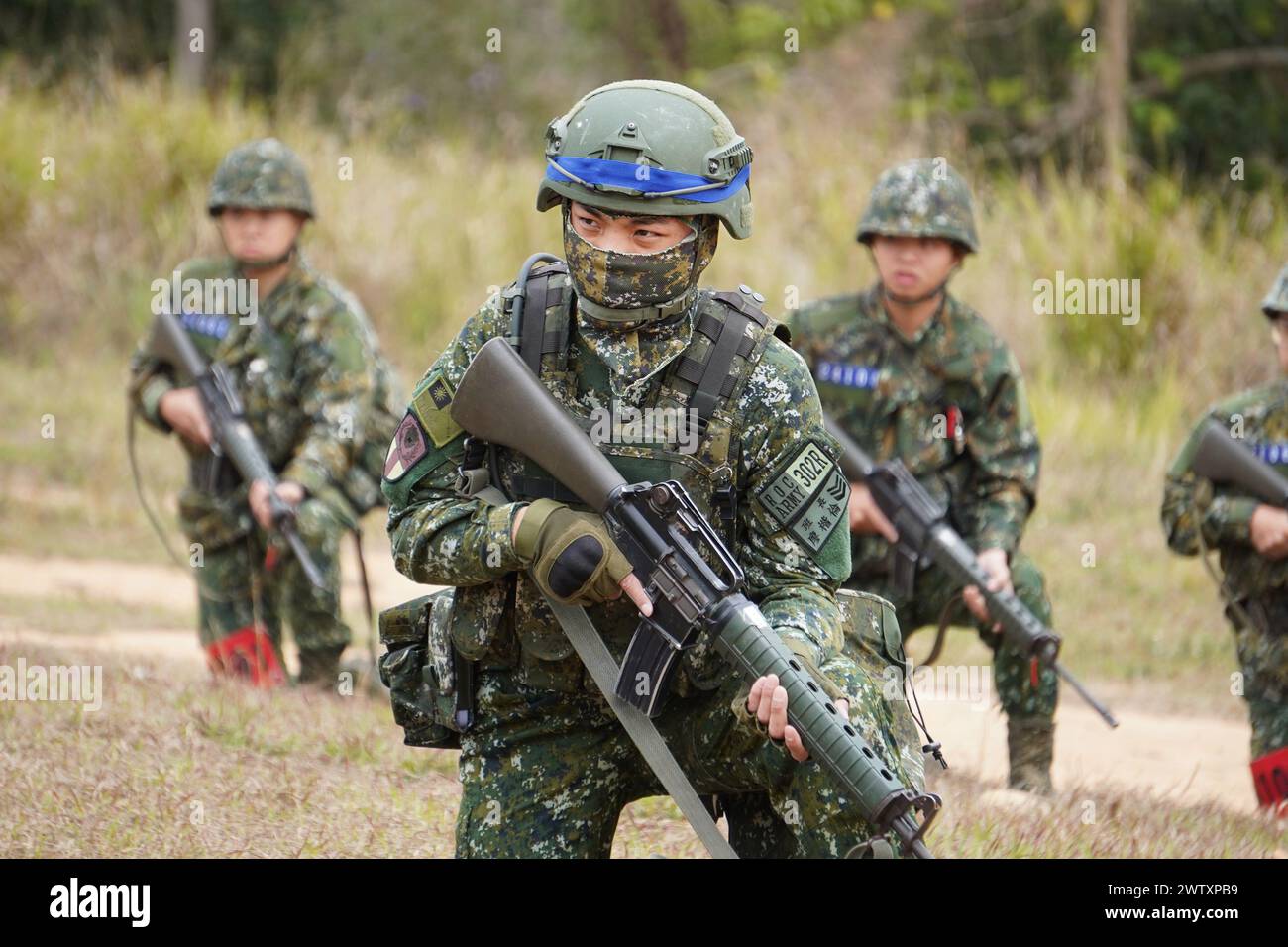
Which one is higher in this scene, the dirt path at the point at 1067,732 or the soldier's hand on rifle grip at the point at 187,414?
the soldier's hand on rifle grip at the point at 187,414

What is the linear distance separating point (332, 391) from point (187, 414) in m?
0.63

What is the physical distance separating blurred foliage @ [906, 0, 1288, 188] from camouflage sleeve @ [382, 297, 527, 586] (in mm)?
15365

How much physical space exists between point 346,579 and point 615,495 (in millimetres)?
7503

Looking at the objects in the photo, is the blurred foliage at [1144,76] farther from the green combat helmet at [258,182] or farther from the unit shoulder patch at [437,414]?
the unit shoulder patch at [437,414]

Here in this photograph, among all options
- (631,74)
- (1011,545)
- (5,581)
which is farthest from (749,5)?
(1011,545)

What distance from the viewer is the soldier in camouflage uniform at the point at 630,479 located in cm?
364

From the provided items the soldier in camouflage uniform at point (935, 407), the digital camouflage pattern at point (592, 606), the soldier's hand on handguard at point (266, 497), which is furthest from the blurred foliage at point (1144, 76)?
the digital camouflage pattern at point (592, 606)

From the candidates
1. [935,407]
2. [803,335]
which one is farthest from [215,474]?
[935,407]

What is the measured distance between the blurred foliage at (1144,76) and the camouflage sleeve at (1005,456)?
493 inches

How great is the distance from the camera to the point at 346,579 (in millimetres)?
10859

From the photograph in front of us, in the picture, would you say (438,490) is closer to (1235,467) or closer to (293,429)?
(1235,467)

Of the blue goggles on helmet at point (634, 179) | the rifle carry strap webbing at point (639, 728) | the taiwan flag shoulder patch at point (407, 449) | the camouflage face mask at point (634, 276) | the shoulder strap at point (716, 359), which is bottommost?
the rifle carry strap webbing at point (639, 728)

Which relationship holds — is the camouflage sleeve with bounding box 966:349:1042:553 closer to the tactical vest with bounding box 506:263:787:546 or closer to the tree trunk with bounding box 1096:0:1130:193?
the tactical vest with bounding box 506:263:787:546

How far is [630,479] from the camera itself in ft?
12.3
